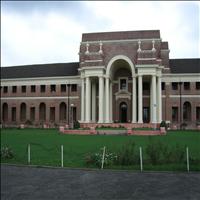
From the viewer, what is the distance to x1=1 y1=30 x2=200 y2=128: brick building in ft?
148

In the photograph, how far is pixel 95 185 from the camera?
9.79 m

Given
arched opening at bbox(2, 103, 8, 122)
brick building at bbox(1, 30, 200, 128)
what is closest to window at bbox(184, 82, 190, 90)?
brick building at bbox(1, 30, 200, 128)

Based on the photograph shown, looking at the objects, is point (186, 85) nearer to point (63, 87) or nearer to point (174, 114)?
point (174, 114)

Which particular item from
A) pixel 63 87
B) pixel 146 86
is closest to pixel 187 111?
pixel 146 86

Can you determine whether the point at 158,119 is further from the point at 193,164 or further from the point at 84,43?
the point at 193,164

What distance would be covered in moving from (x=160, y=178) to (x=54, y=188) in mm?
3751

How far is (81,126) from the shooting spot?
42.9 metres

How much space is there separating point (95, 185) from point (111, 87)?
133ft

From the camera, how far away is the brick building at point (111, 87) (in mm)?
44969

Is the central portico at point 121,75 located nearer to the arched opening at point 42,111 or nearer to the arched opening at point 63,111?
the arched opening at point 63,111

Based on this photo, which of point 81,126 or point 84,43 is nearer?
point 81,126

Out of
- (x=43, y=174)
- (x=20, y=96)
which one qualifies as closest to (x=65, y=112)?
(x=20, y=96)

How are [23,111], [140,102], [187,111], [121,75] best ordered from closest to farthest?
[140,102] → [187,111] → [121,75] → [23,111]

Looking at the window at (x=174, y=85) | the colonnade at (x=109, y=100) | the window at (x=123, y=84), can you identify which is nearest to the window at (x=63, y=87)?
the colonnade at (x=109, y=100)
